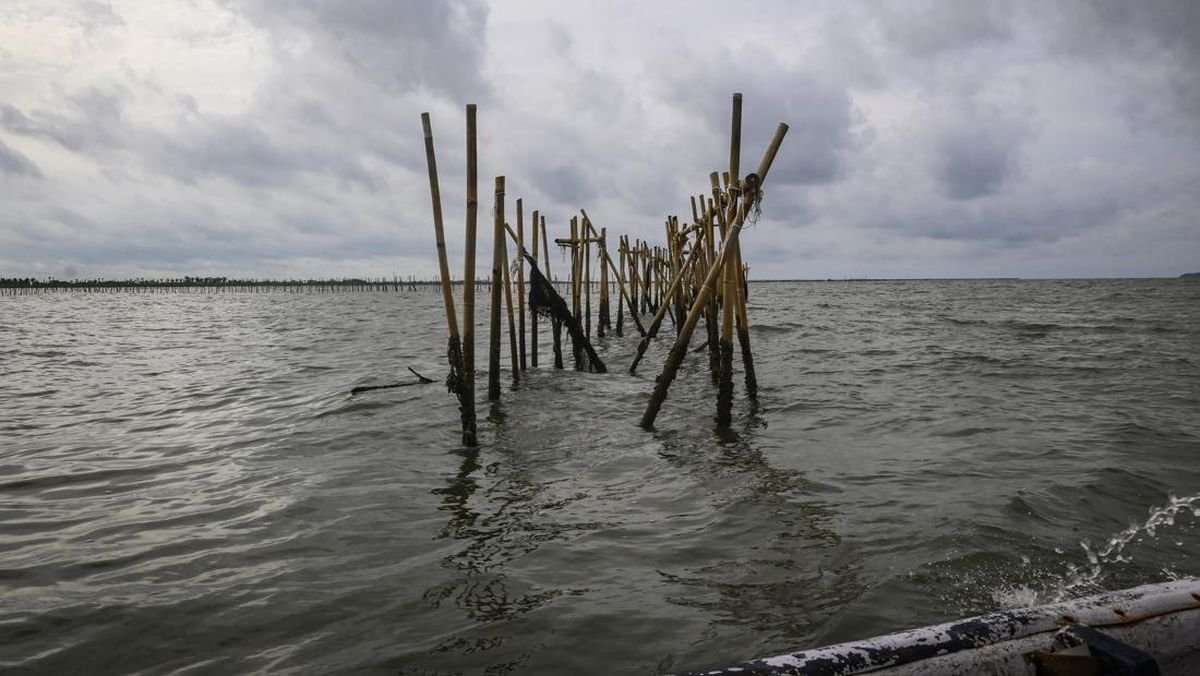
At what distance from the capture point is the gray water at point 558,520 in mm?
3734

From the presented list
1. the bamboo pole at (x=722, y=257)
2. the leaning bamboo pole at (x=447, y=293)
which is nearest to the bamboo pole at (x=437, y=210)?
the leaning bamboo pole at (x=447, y=293)

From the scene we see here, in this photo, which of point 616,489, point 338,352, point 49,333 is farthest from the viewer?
point 49,333

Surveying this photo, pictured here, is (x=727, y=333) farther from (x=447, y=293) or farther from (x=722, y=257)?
(x=447, y=293)

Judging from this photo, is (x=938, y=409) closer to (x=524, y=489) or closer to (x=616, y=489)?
(x=616, y=489)

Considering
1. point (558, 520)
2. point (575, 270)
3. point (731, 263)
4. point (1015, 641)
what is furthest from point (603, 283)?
point (1015, 641)

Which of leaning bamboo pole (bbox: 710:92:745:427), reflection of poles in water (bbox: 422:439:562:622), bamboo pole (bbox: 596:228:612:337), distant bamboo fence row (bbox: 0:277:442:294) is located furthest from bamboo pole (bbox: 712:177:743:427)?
distant bamboo fence row (bbox: 0:277:442:294)

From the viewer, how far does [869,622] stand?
12.4 feet

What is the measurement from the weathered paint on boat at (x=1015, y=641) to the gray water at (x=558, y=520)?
146 cm

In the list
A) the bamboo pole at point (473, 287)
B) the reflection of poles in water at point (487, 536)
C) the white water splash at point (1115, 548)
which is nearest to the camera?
the reflection of poles in water at point (487, 536)

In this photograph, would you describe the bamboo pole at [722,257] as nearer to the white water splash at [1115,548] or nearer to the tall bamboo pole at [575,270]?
the white water splash at [1115,548]

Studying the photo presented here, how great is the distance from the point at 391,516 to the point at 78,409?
785cm

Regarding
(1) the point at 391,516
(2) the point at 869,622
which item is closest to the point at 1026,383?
(2) the point at 869,622

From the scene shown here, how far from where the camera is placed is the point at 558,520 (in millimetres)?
5461

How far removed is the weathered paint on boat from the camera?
6.73ft
